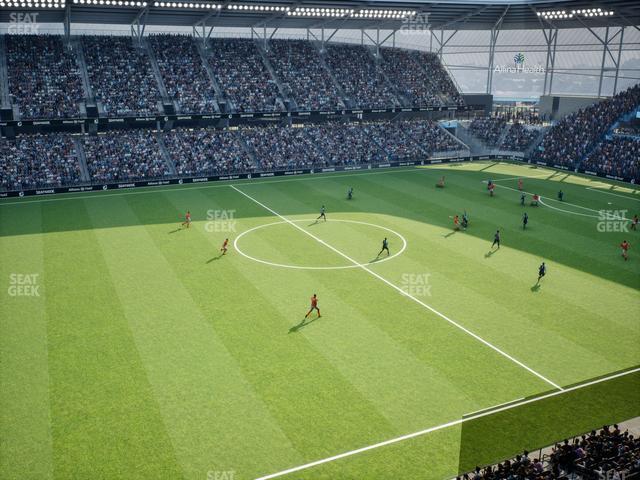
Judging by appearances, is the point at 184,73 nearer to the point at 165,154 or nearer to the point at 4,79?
the point at 165,154

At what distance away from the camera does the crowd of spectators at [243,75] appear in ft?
196

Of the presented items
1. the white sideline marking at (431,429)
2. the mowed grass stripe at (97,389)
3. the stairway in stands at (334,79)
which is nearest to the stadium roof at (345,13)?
the stairway in stands at (334,79)

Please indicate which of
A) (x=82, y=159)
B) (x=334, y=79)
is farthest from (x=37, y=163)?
(x=334, y=79)

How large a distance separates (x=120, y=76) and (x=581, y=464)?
55.3 m

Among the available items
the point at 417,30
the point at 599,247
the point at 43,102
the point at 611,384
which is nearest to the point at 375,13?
the point at 417,30

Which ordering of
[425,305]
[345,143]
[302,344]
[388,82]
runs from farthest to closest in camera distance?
[388,82]
[345,143]
[425,305]
[302,344]

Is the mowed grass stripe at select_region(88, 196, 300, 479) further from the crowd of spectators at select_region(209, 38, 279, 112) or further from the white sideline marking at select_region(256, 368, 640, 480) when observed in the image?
the crowd of spectators at select_region(209, 38, 279, 112)

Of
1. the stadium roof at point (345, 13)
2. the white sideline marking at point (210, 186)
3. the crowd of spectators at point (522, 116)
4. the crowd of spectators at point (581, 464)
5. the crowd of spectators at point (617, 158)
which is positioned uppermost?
the stadium roof at point (345, 13)

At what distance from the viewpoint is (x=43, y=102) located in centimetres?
5075

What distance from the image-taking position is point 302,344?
68.4ft

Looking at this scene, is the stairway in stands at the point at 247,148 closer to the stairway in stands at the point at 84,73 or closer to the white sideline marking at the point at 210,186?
the white sideline marking at the point at 210,186

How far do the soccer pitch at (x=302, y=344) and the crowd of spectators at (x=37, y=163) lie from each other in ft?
28.6

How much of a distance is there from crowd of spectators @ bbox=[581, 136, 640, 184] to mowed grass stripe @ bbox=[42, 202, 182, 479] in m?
49.8

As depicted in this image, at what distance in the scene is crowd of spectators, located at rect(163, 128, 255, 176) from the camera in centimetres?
5322
